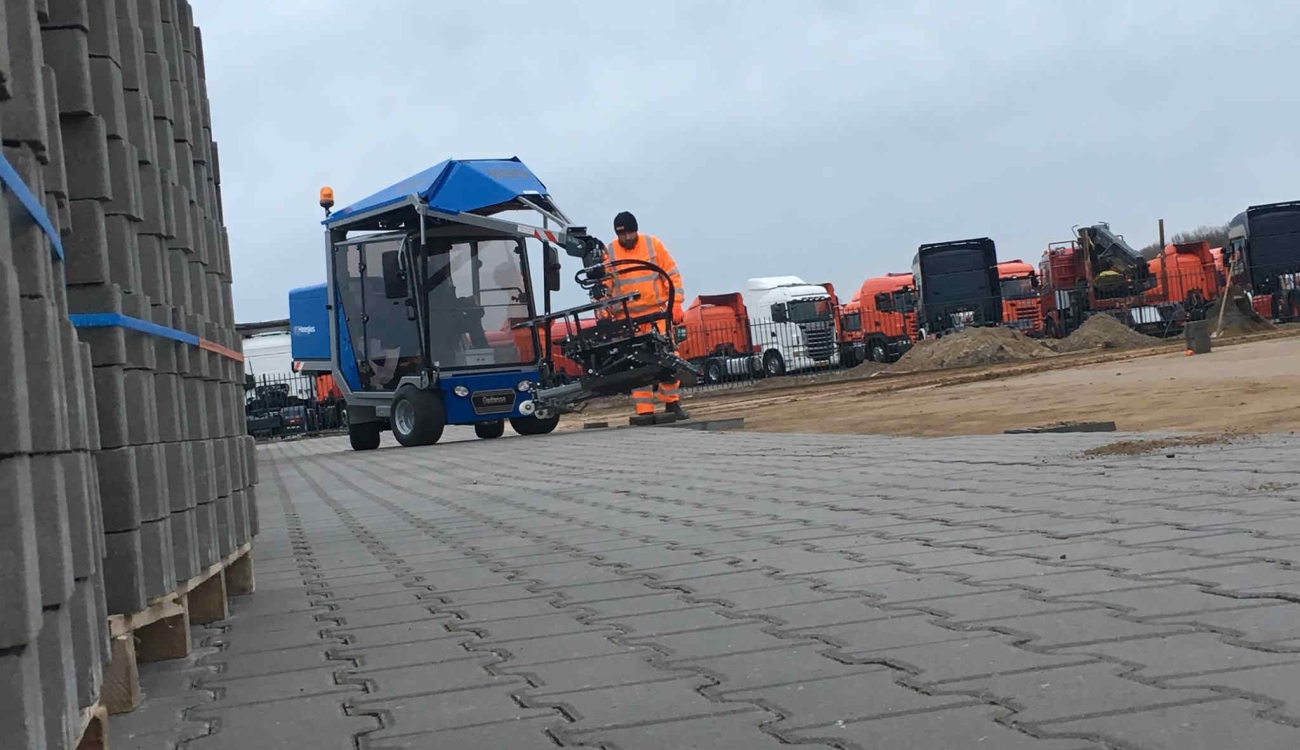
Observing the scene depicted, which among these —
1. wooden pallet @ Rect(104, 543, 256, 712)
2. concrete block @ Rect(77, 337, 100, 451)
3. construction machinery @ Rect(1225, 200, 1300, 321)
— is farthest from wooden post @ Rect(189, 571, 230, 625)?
construction machinery @ Rect(1225, 200, 1300, 321)

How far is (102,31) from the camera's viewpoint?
161 inches

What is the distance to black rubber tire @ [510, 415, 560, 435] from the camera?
21.8 metres

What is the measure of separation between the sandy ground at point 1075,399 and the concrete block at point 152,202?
300 inches

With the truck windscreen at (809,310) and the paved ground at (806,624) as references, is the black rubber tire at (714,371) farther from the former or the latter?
the paved ground at (806,624)

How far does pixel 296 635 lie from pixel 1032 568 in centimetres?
244

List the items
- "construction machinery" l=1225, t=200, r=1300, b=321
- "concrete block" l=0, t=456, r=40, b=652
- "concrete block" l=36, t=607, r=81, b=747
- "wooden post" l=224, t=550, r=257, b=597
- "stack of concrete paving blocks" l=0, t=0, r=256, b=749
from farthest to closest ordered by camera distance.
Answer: "construction machinery" l=1225, t=200, r=1300, b=321 < "wooden post" l=224, t=550, r=257, b=597 < "concrete block" l=36, t=607, r=81, b=747 < "stack of concrete paving blocks" l=0, t=0, r=256, b=749 < "concrete block" l=0, t=456, r=40, b=652

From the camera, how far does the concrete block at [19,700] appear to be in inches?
85.2

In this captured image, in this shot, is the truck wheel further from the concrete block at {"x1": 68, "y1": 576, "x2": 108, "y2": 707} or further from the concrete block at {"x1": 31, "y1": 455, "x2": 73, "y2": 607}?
the concrete block at {"x1": 31, "y1": 455, "x2": 73, "y2": 607}

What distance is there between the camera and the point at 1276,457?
24.2 ft

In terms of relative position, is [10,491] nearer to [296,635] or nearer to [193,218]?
[296,635]

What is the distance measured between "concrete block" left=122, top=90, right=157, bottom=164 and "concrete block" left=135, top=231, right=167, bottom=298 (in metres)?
0.25

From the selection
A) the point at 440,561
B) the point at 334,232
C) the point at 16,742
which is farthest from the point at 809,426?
the point at 16,742

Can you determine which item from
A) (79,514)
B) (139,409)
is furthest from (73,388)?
(139,409)

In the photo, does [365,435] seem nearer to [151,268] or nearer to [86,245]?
[151,268]
